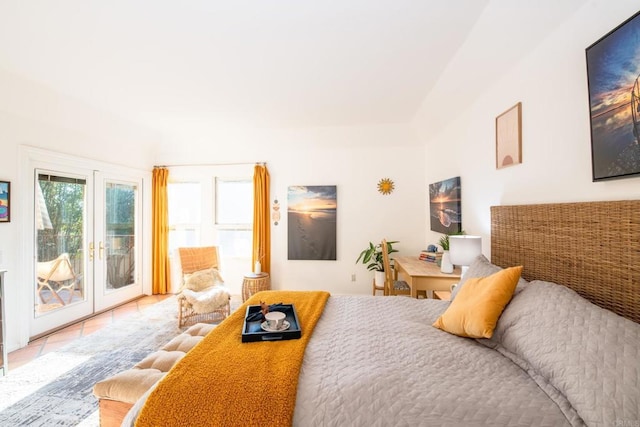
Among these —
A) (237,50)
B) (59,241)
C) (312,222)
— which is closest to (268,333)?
(237,50)

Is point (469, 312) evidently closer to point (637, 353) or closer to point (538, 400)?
point (538, 400)

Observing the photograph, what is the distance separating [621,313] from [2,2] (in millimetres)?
3750

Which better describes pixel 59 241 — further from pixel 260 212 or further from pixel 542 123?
pixel 542 123

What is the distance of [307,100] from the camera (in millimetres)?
2959

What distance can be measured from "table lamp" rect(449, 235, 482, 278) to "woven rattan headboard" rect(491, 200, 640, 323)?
0.23m

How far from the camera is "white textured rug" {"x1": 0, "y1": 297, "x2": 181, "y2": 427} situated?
173 cm

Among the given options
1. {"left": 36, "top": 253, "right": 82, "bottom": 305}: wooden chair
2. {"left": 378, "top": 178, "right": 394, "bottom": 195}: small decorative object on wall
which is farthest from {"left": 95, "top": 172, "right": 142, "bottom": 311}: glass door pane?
{"left": 378, "top": 178, "right": 394, "bottom": 195}: small decorative object on wall

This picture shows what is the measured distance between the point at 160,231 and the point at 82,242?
1044mm

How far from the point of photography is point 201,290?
3.32m

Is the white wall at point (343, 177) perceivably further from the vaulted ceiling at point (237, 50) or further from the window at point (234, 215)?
the vaulted ceiling at point (237, 50)

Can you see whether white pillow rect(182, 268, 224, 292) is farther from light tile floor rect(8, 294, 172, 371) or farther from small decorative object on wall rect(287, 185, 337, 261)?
small decorative object on wall rect(287, 185, 337, 261)

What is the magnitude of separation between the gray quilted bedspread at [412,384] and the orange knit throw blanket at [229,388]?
0.07 meters

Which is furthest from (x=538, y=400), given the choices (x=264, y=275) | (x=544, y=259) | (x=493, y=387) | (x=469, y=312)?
(x=264, y=275)

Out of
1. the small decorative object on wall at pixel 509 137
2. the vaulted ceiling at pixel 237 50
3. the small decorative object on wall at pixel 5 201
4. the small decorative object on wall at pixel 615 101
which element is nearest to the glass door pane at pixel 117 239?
the small decorative object on wall at pixel 5 201
